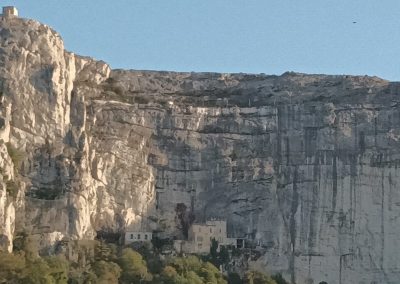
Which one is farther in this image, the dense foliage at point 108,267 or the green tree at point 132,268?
the green tree at point 132,268

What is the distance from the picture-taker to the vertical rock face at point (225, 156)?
73.1 metres

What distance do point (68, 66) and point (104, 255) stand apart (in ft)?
39.3

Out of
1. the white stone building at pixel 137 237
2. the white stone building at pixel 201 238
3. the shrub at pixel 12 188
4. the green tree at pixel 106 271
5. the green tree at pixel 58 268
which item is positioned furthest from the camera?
the white stone building at pixel 201 238

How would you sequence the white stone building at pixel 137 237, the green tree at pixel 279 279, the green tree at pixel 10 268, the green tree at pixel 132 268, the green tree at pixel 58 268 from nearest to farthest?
the green tree at pixel 10 268 → the green tree at pixel 58 268 → the green tree at pixel 132 268 → the green tree at pixel 279 279 → the white stone building at pixel 137 237

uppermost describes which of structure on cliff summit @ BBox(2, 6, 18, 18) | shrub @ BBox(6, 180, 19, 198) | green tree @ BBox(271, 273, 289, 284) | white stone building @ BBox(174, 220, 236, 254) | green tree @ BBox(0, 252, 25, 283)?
structure on cliff summit @ BBox(2, 6, 18, 18)

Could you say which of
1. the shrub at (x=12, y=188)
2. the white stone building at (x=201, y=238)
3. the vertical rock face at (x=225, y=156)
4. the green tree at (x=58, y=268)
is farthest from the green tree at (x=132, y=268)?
the shrub at (x=12, y=188)

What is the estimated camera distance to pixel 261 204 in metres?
77.2

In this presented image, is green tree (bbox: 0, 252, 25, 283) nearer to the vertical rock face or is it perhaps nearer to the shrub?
the shrub

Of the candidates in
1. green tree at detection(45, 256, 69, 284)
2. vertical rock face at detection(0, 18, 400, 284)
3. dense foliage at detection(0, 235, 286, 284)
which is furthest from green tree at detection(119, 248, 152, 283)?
green tree at detection(45, 256, 69, 284)

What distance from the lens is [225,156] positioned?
258 ft

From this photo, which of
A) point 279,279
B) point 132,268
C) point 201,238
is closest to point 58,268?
point 132,268

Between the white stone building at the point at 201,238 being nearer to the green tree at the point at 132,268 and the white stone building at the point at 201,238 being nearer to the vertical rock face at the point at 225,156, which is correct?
the vertical rock face at the point at 225,156

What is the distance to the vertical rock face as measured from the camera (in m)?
73.1

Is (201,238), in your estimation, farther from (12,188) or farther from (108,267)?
(12,188)
